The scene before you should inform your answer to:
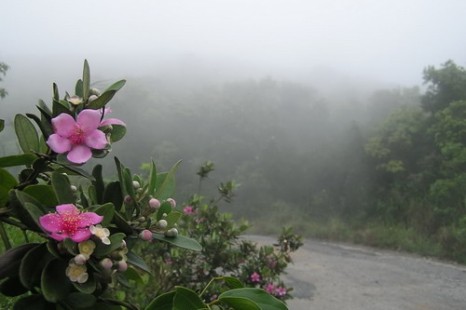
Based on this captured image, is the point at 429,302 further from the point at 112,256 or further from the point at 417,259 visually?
the point at 112,256

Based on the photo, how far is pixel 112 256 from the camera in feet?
1.53

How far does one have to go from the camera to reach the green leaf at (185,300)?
1.57 feet

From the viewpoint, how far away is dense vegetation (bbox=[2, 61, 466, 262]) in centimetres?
841

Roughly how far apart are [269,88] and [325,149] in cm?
319

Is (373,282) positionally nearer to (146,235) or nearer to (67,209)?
(146,235)

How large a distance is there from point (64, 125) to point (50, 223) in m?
0.11

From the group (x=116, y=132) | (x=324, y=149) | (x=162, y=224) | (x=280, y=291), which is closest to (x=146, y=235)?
(x=162, y=224)

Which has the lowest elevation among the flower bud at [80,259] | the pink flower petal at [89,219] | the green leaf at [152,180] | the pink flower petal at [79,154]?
the flower bud at [80,259]

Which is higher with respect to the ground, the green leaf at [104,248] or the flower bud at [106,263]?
the green leaf at [104,248]

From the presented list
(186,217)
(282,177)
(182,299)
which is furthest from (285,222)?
(182,299)

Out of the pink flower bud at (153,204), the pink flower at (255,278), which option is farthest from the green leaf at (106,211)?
the pink flower at (255,278)

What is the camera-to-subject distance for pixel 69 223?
445 millimetres

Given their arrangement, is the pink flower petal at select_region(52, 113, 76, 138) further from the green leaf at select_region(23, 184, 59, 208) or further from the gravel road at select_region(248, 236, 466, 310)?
the gravel road at select_region(248, 236, 466, 310)

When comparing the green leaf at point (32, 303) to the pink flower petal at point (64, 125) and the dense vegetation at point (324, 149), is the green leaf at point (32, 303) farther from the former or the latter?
the dense vegetation at point (324, 149)
